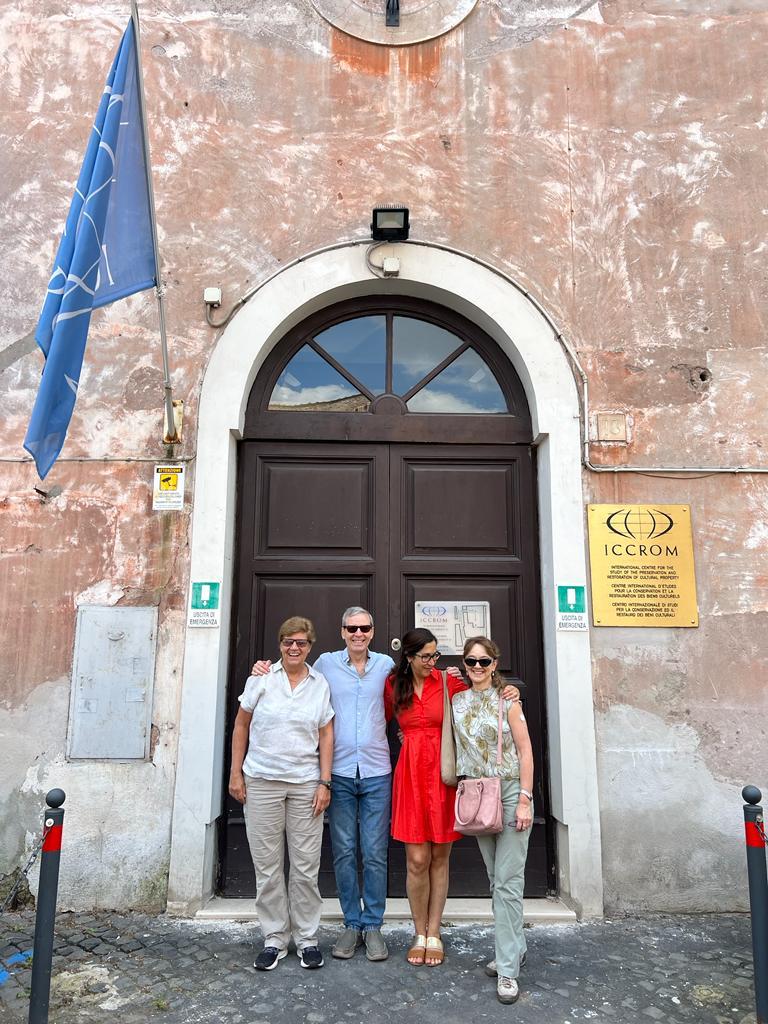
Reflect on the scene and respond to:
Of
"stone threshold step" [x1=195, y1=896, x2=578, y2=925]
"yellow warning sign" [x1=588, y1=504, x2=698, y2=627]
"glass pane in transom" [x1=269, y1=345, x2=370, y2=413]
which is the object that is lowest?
"stone threshold step" [x1=195, y1=896, x2=578, y2=925]

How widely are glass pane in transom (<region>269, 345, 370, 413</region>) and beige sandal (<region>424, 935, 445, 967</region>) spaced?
3.42 m

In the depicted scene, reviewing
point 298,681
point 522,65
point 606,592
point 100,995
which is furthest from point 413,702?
point 522,65

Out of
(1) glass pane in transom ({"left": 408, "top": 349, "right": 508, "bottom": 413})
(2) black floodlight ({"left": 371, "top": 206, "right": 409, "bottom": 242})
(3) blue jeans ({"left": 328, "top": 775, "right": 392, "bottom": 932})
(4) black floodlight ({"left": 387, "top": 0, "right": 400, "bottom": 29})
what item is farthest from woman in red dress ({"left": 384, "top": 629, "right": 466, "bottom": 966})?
(4) black floodlight ({"left": 387, "top": 0, "right": 400, "bottom": 29})

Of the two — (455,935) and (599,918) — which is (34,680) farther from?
(599,918)

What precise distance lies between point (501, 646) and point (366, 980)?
2.23m

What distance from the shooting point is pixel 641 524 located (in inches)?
199

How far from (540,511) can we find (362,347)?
1831mm

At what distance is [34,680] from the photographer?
485cm

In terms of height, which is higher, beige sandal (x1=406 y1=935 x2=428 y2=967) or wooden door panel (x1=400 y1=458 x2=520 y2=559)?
wooden door panel (x1=400 y1=458 x2=520 y2=559)

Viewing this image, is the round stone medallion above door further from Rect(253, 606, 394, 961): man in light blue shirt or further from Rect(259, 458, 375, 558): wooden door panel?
Rect(253, 606, 394, 961): man in light blue shirt

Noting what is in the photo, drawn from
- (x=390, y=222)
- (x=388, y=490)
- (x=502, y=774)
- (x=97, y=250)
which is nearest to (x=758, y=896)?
(x=502, y=774)

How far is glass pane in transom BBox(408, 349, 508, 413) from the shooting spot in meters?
5.57

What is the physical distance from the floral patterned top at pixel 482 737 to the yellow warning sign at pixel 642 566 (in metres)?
1.39

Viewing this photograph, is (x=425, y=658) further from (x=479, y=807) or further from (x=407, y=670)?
(x=479, y=807)
